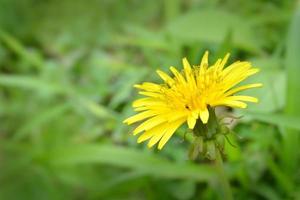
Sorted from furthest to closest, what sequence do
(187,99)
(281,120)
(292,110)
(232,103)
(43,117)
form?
(43,117) < (292,110) < (281,120) < (187,99) < (232,103)

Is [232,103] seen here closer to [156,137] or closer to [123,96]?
[156,137]

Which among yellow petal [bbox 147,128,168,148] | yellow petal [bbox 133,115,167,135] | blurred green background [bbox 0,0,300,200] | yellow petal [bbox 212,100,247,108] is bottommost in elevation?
yellow petal [bbox 147,128,168,148]

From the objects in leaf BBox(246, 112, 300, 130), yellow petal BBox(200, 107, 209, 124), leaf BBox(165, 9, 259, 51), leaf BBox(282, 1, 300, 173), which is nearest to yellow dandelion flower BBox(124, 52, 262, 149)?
yellow petal BBox(200, 107, 209, 124)

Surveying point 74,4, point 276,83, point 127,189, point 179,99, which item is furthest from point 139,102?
point 74,4

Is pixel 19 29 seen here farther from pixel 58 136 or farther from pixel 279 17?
pixel 279 17

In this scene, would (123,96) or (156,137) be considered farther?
(123,96)

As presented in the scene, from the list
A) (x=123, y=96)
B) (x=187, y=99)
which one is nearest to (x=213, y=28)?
(x=123, y=96)

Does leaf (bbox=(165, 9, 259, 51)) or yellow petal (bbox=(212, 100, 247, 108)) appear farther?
leaf (bbox=(165, 9, 259, 51))

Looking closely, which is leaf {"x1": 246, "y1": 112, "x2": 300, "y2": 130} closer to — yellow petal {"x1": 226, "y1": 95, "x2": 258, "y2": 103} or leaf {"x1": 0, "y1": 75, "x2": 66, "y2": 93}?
yellow petal {"x1": 226, "y1": 95, "x2": 258, "y2": 103}
